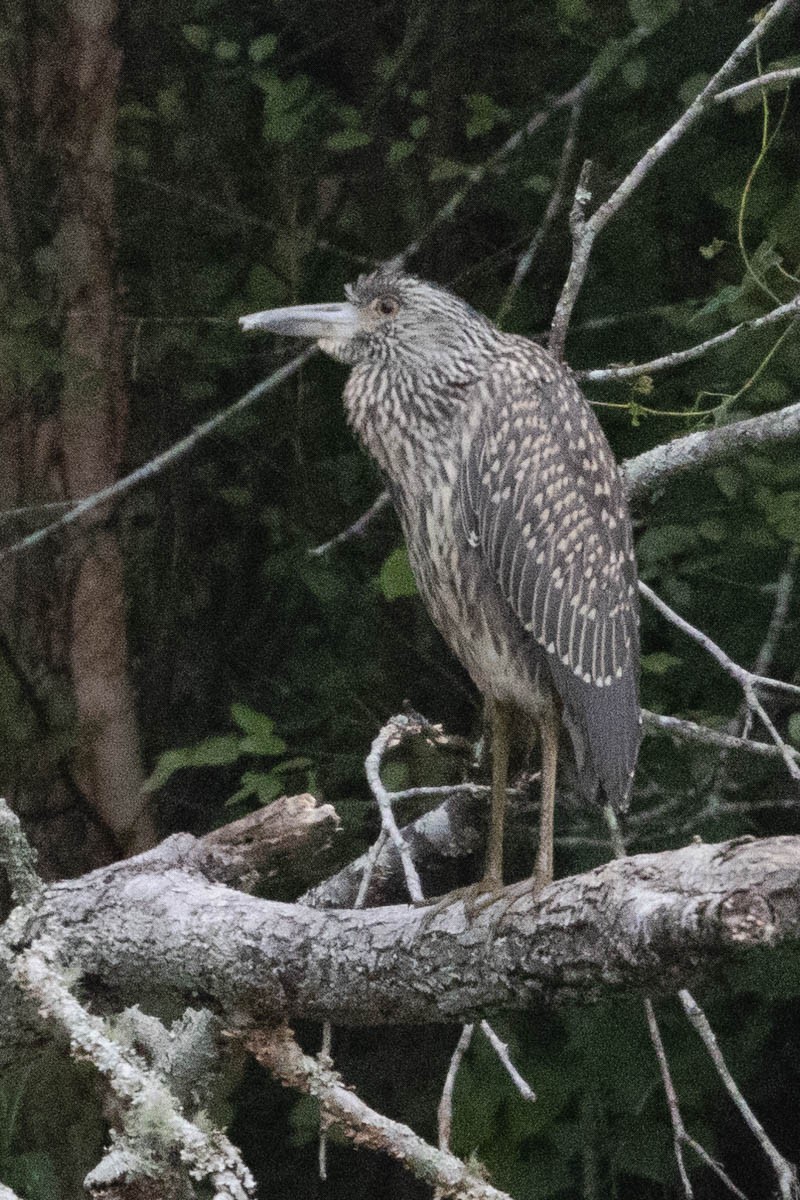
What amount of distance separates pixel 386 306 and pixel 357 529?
560 millimetres

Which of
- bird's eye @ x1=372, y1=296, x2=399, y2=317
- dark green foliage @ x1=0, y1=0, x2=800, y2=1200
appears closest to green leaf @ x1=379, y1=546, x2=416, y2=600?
dark green foliage @ x1=0, y1=0, x2=800, y2=1200

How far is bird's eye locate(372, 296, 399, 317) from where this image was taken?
1.74m

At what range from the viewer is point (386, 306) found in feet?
5.73

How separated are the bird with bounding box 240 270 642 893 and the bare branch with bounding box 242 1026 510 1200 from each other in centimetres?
36

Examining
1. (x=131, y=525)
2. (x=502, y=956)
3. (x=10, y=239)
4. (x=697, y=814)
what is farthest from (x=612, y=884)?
(x=10, y=239)

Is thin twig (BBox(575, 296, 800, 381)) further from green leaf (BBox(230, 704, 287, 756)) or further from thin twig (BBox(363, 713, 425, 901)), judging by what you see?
green leaf (BBox(230, 704, 287, 756))

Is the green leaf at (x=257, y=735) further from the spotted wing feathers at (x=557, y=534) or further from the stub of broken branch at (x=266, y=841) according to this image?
the spotted wing feathers at (x=557, y=534)

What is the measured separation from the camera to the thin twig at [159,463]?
8.04ft

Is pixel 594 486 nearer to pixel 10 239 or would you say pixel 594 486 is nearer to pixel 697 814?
pixel 697 814

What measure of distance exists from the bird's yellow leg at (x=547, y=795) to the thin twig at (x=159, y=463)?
3.13 ft

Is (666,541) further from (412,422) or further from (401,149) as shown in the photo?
(401,149)

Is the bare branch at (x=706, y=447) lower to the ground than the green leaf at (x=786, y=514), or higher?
higher

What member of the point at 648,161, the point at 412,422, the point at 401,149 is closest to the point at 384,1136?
the point at 412,422

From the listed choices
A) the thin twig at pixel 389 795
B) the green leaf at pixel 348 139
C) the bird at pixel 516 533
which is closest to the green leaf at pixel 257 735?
the thin twig at pixel 389 795
